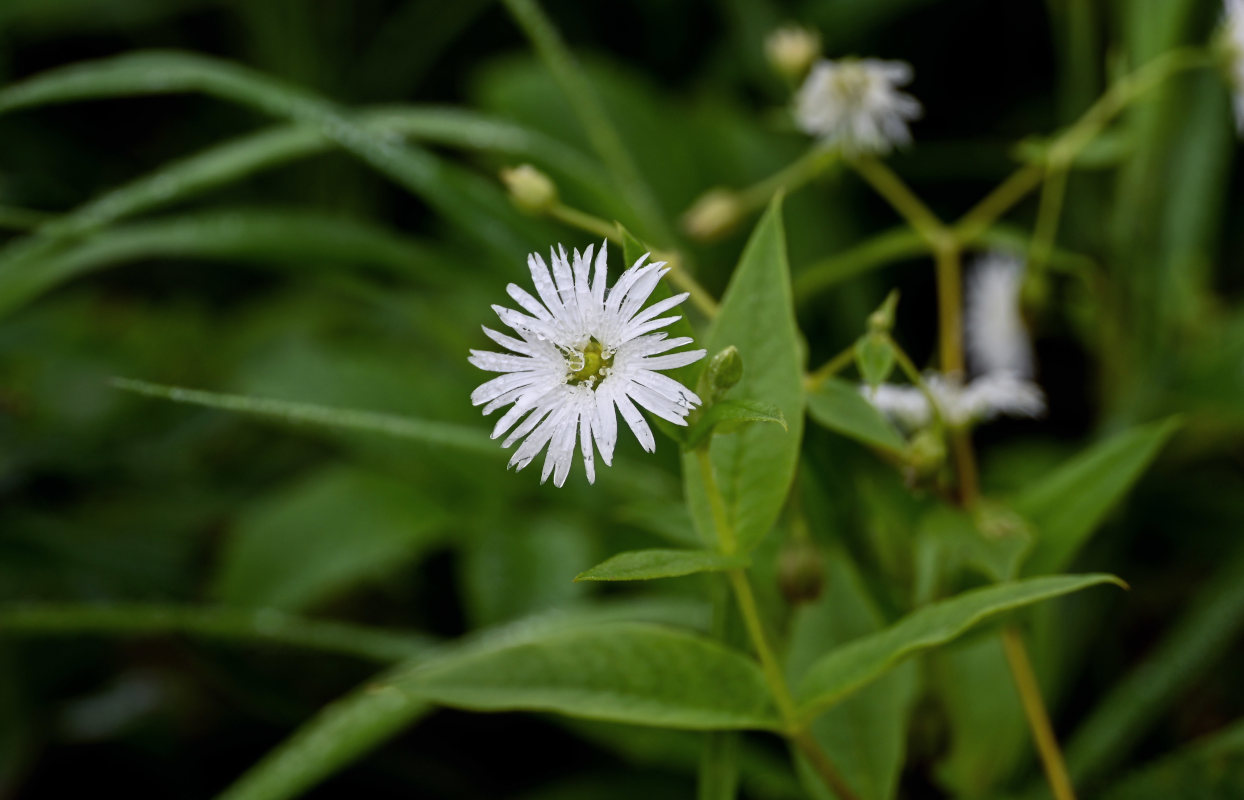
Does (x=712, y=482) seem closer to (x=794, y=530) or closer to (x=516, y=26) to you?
(x=794, y=530)

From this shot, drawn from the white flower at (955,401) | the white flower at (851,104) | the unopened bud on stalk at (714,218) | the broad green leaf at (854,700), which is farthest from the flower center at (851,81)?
the broad green leaf at (854,700)

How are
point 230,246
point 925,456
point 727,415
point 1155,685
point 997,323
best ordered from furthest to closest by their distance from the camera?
1. point 997,323
2. point 230,246
3. point 1155,685
4. point 925,456
5. point 727,415

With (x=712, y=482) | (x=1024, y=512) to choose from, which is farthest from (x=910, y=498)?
(x=712, y=482)

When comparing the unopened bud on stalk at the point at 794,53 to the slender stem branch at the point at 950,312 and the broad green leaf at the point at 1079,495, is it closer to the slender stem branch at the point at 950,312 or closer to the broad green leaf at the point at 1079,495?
the slender stem branch at the point at 950,312

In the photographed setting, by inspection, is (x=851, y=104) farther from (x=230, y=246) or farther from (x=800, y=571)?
(x=230, y=246)

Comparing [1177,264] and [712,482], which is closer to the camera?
[712,482]

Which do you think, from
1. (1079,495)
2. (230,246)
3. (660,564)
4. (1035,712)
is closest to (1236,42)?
(1079,495)

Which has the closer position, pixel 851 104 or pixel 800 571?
pixel 800 571
